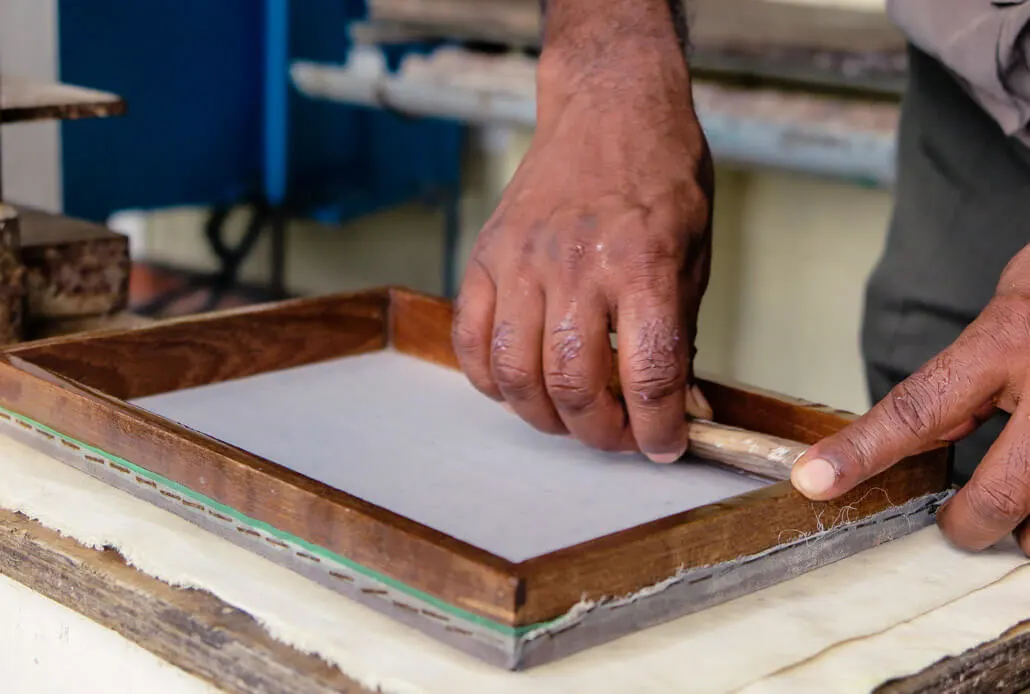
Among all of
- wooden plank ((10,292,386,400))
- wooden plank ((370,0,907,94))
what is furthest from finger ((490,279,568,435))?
wooden plank ((370,0,907,94))

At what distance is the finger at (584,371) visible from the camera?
0.92 meters

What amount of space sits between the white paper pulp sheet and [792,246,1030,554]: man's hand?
0.39ft

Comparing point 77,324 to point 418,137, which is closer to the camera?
point 77,324

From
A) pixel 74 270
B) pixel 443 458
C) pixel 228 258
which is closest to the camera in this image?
pixel 443 458

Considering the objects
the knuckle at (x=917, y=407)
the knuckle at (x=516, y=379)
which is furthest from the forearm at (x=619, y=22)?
the knuckle at (x=917, y=407)

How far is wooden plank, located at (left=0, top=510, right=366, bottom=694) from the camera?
643 millimetres

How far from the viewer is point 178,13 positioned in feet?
9.59

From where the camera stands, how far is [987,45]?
3.67ft

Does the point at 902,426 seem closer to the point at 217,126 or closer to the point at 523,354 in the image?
the point at 523,354

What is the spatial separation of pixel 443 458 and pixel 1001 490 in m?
0.36

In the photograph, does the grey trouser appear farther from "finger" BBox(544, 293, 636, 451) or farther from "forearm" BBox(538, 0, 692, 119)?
"finger" BBox(544, 293, 636, 451)

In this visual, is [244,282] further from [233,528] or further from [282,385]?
[233,528]

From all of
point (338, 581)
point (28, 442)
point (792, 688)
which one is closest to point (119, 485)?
point (28, 442)

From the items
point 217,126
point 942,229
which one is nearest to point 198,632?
point 942,229
